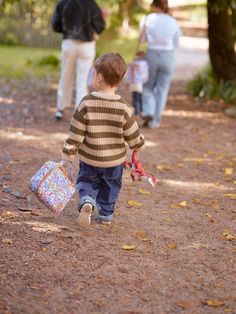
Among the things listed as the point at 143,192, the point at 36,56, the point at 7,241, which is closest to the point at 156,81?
the point at 143,192

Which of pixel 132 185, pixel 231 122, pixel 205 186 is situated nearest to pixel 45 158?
pixel 132 185

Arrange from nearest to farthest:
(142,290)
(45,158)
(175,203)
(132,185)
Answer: (142,290) < (175,203) < (132,185) < (45,158)

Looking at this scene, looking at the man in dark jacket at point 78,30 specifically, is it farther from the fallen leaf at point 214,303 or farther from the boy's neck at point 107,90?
the fallen leaf at point 214,303

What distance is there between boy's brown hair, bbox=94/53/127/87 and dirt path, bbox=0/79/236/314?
49.1 inches

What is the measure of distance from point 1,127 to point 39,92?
386 centimetres

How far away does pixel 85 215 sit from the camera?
201 inches

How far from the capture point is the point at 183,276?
4445 millimetres

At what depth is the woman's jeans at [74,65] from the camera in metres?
9.20

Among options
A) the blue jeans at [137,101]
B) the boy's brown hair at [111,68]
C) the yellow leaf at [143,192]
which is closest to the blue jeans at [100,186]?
the boy's brown hair at [111,68]

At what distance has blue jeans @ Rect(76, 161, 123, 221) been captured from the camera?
5.16 meters

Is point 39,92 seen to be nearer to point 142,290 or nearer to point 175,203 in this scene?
point 175,203

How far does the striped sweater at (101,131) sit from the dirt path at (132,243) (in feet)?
2.06

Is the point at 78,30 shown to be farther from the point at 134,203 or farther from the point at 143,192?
the point at 134,203

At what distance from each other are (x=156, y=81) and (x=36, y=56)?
12055 millimetres
